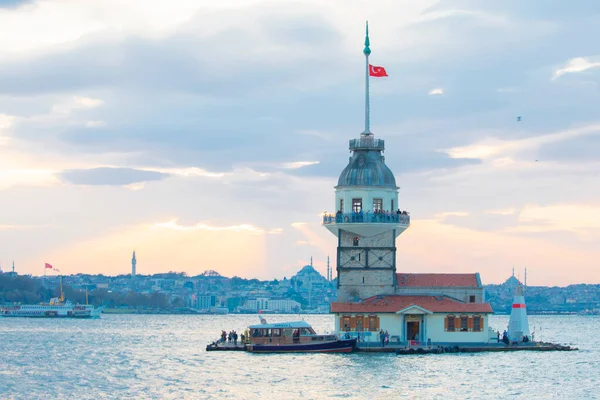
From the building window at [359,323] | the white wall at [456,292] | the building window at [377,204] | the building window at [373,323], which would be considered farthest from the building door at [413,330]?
the building window at [377,204]

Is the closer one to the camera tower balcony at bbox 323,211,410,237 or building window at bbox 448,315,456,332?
building window at bbox 448,315,456,332

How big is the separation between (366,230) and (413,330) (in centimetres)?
710

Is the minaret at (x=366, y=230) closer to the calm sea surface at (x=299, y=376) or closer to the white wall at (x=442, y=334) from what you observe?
the white wall at (x=442, y=334)

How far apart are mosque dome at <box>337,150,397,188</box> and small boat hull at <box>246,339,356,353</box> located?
1124 centimetres

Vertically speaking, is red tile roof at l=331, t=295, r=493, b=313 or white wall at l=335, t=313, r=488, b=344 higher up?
red tile roof at l=331, t=295, r=493, b=313

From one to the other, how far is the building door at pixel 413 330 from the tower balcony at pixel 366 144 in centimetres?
1198

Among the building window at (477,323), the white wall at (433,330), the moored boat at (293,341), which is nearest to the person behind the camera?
the moored boat at (293,341)

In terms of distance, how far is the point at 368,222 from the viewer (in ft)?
271

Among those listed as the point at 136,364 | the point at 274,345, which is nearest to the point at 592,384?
the point at 274,345

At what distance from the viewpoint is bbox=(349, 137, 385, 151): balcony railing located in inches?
3337

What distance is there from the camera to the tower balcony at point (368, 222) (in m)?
82.6

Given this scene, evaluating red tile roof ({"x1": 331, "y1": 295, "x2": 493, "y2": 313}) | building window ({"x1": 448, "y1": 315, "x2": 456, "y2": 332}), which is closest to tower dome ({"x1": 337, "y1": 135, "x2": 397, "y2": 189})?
red tile roof ({"x1": 331, "y1": 295, "x2": 493, "y2": 313})

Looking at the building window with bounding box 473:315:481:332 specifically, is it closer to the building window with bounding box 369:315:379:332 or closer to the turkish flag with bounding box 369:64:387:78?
the building window with bounding box 369:315:379:332

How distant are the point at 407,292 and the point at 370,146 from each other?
9732mm
